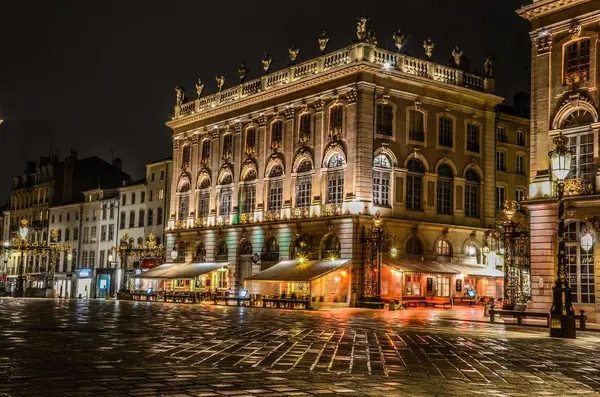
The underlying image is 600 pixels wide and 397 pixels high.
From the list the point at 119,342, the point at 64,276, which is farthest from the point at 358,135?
the point at 64,276

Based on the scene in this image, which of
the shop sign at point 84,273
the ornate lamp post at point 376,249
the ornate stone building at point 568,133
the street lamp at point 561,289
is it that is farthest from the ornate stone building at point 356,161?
the shop sign at point 84,273

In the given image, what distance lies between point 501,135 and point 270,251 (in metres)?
18.7

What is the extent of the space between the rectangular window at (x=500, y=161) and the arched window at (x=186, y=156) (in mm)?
24959

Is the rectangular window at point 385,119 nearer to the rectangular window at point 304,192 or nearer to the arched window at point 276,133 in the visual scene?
the rectangular window at point 304,192

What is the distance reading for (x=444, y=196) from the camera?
53875mm

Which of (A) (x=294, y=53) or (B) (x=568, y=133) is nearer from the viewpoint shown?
(B) (x=568, y=133)

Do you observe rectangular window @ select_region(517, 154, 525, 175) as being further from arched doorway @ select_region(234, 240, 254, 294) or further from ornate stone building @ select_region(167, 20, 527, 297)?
arched doorway @ select_region(234, 240, 254, 294)

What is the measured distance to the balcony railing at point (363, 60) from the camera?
50.1 metres

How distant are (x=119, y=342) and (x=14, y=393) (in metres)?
7.72

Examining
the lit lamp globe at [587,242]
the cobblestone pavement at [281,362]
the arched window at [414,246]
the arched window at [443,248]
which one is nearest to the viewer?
the cobblestone pavement at [281,362]

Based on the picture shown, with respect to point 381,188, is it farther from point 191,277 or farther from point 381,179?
point 191,277

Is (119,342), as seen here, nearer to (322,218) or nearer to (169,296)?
(322,218)

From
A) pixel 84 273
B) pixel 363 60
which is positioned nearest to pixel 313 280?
pixel 363 60

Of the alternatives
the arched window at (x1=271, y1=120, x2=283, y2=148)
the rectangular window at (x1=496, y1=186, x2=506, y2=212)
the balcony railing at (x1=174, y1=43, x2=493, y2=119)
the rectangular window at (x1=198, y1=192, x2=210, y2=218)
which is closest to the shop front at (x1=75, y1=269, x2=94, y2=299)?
the rectangular window at (x1=198, y1=192, x2=210, y2=218)
